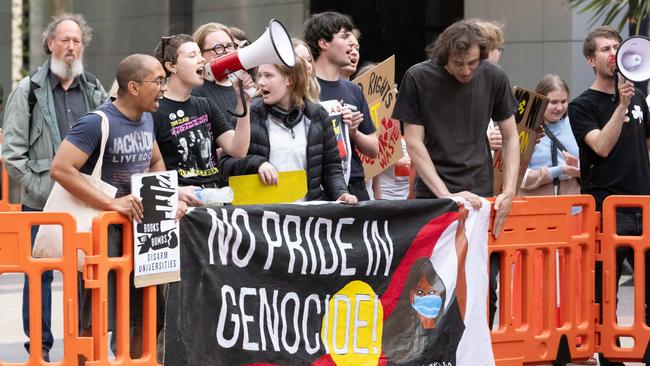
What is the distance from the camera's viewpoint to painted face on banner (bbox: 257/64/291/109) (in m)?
7.46

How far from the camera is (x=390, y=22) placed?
19297 mm

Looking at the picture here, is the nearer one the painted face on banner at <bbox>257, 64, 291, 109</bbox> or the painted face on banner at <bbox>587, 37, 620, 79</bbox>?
the painted face on banner at <bbox>257, 64, 291, 109</bbox>

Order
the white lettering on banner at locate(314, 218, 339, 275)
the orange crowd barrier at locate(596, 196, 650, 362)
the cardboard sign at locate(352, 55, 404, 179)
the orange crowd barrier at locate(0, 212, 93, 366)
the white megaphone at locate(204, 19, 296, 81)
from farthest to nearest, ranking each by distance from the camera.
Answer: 1. the cardboard sign at locate(352, 55, 404, 179)
2. the orange crowd barrier at locate(596, 196, 650, 362)
3. the white lettering on banner at locate(314, 218, 339, 275)
4. the white megaphone at locate(204, 19, 296, 81)
5. the orange crowd barrier at locate(0, 212, 93, 366)

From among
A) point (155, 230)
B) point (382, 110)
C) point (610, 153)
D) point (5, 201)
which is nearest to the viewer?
point (155, 230)

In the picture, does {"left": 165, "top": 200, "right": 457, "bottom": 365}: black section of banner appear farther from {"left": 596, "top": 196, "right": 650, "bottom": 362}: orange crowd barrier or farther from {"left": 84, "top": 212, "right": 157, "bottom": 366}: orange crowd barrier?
{"left": 596, "top": 196, "right": 650, "bottom": 362}: orange crowd barrier

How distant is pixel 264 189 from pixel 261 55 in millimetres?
856

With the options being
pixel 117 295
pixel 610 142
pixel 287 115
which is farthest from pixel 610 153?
pixel 117 295

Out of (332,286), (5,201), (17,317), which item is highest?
(5,201)

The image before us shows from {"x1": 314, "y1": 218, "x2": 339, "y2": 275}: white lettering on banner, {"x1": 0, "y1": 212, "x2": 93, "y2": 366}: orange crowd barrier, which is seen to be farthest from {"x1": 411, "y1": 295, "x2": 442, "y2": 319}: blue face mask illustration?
{"x1": 0, "y1": 212, "x2": 93, "y2": 366}: orange crowd barrier

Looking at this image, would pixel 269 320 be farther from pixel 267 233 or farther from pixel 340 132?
pixel 340 132

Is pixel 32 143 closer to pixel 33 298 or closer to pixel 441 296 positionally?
pixel 33 298

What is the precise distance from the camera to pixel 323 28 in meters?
8.83

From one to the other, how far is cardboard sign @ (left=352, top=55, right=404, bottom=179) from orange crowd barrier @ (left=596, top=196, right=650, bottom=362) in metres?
1.88

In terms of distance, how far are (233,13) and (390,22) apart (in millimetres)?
2807
